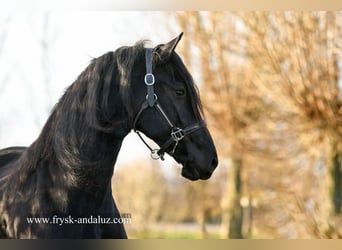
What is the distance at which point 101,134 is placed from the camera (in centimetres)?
286

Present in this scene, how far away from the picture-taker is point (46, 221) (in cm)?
286

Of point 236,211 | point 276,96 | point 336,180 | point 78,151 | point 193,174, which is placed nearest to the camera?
point 78,151

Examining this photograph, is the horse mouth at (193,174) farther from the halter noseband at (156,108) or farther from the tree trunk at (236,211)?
the tree trunk at (236,211)

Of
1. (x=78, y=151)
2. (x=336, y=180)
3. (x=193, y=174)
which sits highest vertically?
(x=78, y=151)

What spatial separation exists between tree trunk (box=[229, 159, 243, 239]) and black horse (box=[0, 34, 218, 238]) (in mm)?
1875

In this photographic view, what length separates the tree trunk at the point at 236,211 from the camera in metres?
4.79

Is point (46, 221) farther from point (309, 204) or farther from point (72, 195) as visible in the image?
point (309, 204)

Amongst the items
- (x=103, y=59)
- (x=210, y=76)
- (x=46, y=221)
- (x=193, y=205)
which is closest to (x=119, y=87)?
(x=103, y=59)

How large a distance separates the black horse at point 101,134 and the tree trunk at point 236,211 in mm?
1875

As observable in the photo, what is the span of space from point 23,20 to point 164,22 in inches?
48.0

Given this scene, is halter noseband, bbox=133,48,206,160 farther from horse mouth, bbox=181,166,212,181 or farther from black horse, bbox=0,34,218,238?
horse mouth, bbox=181,166,212,181

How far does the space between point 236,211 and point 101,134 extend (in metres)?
2.46

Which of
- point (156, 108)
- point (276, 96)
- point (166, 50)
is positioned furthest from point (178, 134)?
point (276, 96)

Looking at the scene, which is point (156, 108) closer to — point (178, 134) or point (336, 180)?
point (178, 134)
